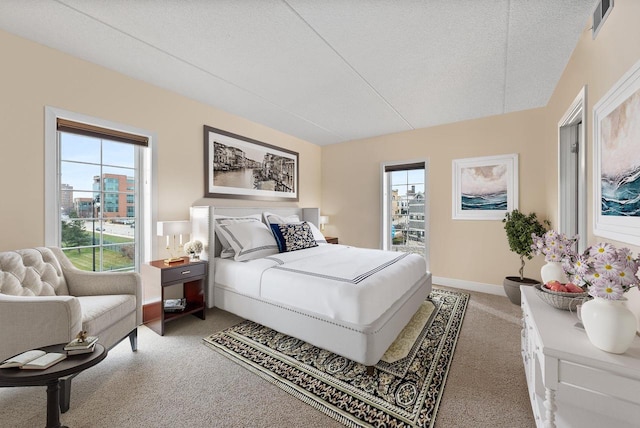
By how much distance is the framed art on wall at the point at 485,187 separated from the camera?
3725 mm

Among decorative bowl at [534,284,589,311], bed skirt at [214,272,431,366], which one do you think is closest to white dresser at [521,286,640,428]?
decorative bowl at [534,284,589,311]

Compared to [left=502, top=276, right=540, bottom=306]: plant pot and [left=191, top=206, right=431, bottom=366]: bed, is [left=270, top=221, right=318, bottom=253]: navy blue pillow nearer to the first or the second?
[left=191, top=206, right=431, bottom=366]: bed

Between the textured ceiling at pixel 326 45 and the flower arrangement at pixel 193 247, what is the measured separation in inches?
70.3

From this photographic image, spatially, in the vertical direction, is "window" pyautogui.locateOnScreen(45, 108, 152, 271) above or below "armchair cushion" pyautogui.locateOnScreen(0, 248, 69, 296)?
above

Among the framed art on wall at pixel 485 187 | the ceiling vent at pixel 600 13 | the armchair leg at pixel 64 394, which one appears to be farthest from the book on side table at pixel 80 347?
the framed art on wall at pixel 485 187

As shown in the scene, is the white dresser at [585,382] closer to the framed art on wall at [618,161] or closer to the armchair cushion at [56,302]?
the framed art on wall at [618,161]

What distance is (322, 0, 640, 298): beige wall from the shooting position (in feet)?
10.1

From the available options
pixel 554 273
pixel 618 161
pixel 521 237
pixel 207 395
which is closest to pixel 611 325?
pixel 554 273

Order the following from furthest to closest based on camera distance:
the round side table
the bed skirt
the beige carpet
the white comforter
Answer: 1. the white comforter
2. the bed skirt
3. the beige carpet
4. the round side table

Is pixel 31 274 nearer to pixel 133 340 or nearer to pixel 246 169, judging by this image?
pixel 133 340

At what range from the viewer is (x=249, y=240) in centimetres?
317

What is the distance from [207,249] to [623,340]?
10.7 ft

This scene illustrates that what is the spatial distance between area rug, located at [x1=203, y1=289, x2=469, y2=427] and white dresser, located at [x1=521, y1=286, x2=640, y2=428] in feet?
2.22

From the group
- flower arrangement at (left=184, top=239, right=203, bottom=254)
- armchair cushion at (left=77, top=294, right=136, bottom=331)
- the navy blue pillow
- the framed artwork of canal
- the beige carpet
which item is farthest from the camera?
the framed artwork of canal
